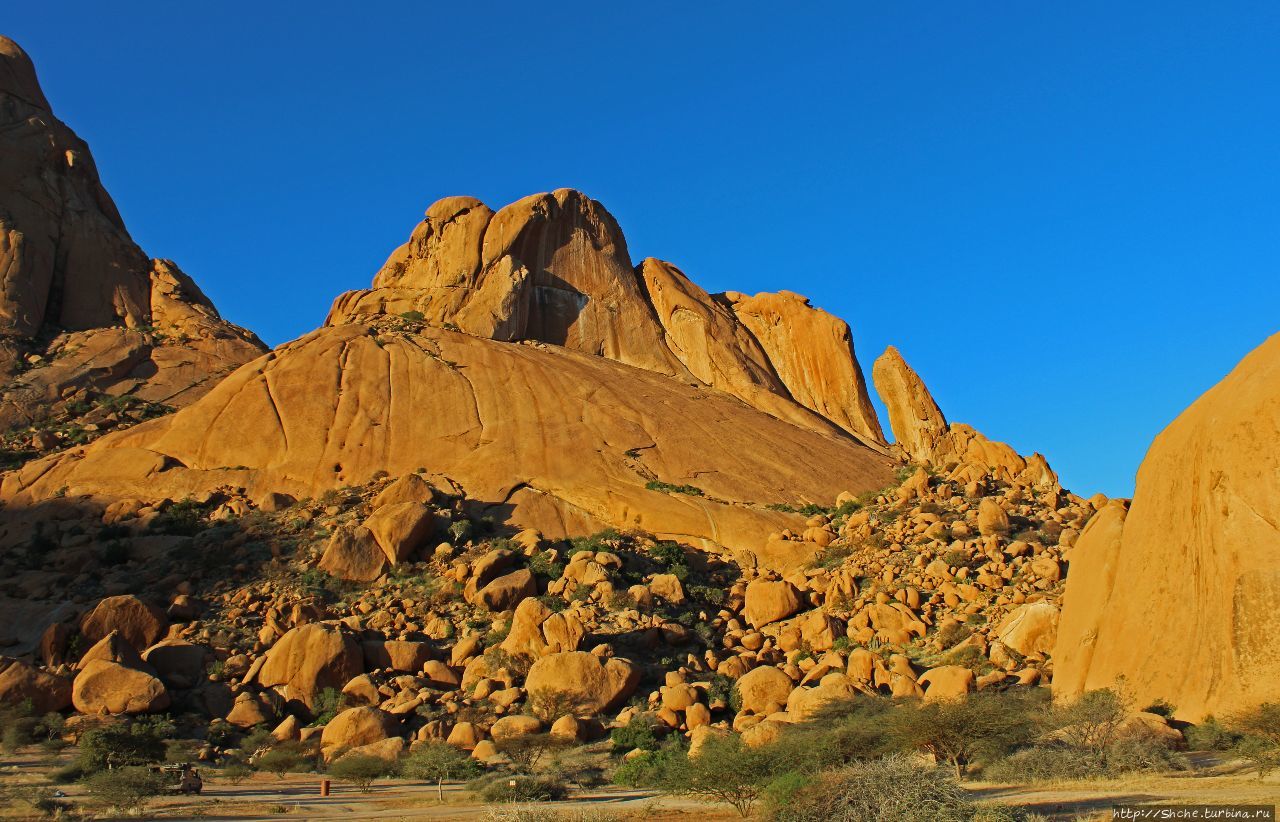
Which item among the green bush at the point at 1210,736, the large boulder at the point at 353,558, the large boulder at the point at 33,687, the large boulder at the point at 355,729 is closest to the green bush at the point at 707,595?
the large boulder at the point at 353,558

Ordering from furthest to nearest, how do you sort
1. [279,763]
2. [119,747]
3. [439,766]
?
[279,763] → [119,747] → [439,766]

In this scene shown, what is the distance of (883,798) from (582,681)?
15733mm

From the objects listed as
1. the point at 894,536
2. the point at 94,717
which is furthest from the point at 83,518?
the point at 894,536

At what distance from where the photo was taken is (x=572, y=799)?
797 inches

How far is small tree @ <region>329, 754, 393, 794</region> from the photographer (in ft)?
74.4

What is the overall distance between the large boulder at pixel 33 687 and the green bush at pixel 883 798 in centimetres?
2221

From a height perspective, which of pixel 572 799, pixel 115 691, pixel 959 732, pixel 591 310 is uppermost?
pixel 591 310

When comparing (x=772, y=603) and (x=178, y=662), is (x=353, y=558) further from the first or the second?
(x=772, y=603)

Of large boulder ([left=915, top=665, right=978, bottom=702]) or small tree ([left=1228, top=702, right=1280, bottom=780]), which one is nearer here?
small tree ([left=1228, top=702, right=1280, bottom=780])

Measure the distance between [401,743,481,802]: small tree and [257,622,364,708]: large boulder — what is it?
6.18 m

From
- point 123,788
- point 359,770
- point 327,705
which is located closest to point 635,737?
point 359,770

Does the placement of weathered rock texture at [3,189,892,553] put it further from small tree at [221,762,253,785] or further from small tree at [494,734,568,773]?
small tree at [494,734,568,773]

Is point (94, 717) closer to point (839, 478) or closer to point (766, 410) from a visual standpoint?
point (839, 478)

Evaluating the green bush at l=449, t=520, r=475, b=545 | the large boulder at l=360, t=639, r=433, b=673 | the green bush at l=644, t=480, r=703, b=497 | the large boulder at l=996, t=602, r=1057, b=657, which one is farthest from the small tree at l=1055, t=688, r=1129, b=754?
the green bush at l=449, t=520, r=475, b=545
